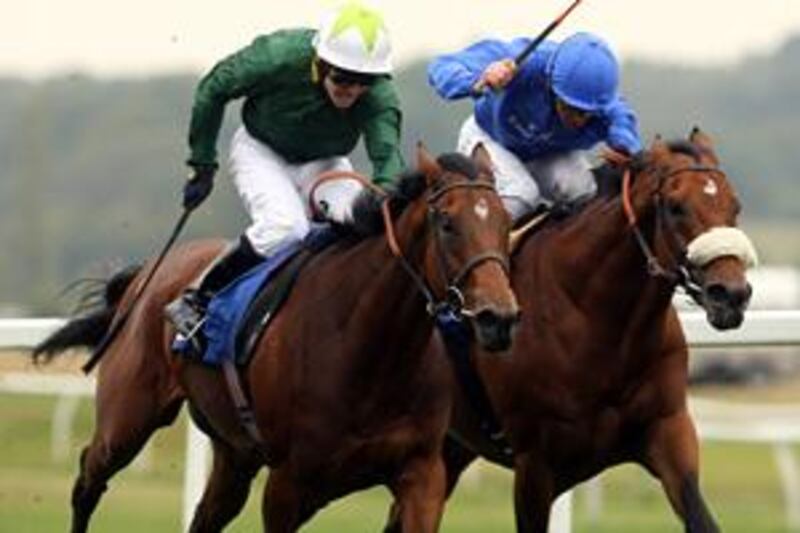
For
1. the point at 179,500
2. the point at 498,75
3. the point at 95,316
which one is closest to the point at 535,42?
the point at 498,75

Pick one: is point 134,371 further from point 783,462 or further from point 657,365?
point 783,462

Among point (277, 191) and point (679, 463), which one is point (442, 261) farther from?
point (277, 191)

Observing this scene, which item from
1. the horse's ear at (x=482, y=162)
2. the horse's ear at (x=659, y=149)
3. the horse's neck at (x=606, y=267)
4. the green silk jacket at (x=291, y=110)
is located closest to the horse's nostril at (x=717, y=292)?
the horse's neck at (x=606, y=267)

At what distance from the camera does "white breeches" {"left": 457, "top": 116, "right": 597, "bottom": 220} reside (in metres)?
9.00

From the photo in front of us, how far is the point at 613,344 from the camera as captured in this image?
816 cm

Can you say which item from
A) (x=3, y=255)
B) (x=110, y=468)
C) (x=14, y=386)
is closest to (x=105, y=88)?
(x=3, y=255)

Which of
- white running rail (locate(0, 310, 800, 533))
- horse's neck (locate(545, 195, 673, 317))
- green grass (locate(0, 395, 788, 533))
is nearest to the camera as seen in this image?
horse's neck (locate(545, 195, 673, 317))

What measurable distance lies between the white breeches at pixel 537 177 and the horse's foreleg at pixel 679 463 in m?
1.18

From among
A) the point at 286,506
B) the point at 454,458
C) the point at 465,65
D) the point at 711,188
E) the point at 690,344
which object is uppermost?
the point at 711,188

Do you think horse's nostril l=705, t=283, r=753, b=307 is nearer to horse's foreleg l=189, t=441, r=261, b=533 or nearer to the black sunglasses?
the black sunglasses

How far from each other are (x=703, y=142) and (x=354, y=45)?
3.60 ft

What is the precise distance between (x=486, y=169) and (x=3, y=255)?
36271mm

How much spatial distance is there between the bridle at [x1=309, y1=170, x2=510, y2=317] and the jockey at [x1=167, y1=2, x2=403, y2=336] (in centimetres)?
38

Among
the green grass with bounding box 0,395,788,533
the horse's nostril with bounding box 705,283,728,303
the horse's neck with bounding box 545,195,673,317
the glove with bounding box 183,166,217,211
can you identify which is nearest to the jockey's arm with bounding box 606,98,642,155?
the horse's neck with bounding box 545,195,673,317
